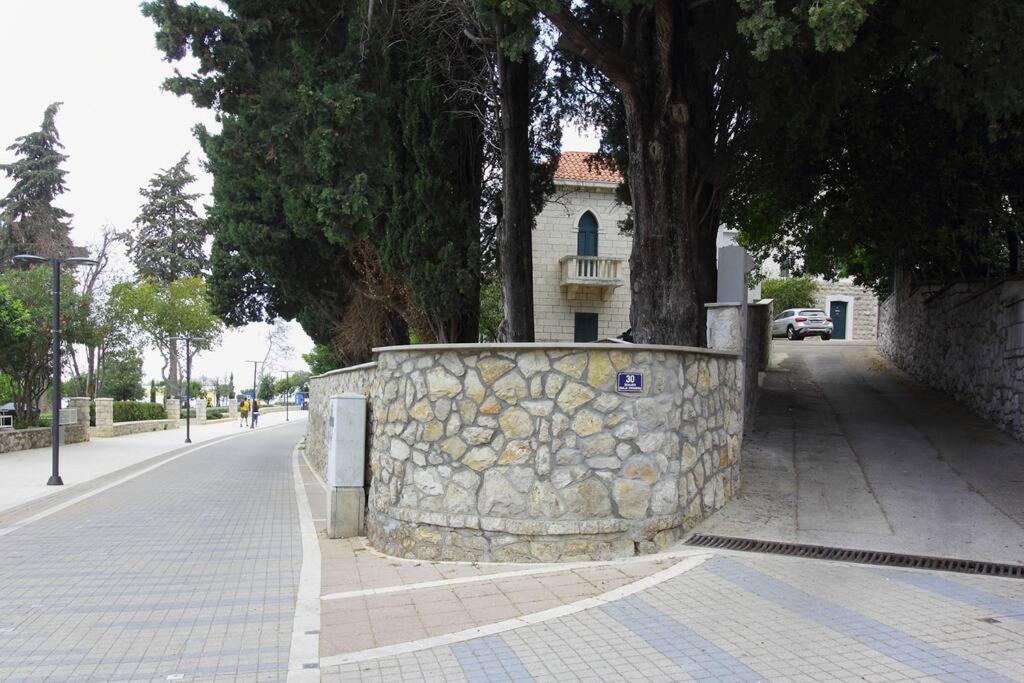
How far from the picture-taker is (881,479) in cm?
837

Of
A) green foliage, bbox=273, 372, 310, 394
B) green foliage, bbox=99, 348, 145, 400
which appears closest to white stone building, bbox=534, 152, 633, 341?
green foliage, bbox=99, 348, 145, 400

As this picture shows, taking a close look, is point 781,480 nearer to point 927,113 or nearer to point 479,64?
point 927,113

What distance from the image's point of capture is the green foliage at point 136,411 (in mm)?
33381

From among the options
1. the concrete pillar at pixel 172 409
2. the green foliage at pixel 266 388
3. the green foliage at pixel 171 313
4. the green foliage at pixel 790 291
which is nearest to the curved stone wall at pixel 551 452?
the green foliage at pixel 171 313

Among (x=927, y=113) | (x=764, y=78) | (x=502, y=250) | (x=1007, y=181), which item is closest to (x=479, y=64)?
(x=502, y=250)

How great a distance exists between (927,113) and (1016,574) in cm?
877

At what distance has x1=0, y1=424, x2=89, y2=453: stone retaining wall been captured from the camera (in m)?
21.3

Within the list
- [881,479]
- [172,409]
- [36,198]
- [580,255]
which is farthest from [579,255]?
[36,198]

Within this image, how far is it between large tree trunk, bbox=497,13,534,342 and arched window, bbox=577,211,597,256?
17941 mm

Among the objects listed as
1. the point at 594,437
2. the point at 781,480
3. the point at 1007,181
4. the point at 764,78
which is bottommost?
the point at 781,480

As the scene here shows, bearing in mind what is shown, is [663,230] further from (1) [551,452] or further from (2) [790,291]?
(2) [790,291]

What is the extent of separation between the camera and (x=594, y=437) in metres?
6.55

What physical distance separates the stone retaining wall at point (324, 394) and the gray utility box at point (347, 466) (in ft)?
1.21

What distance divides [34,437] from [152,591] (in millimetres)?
20061
